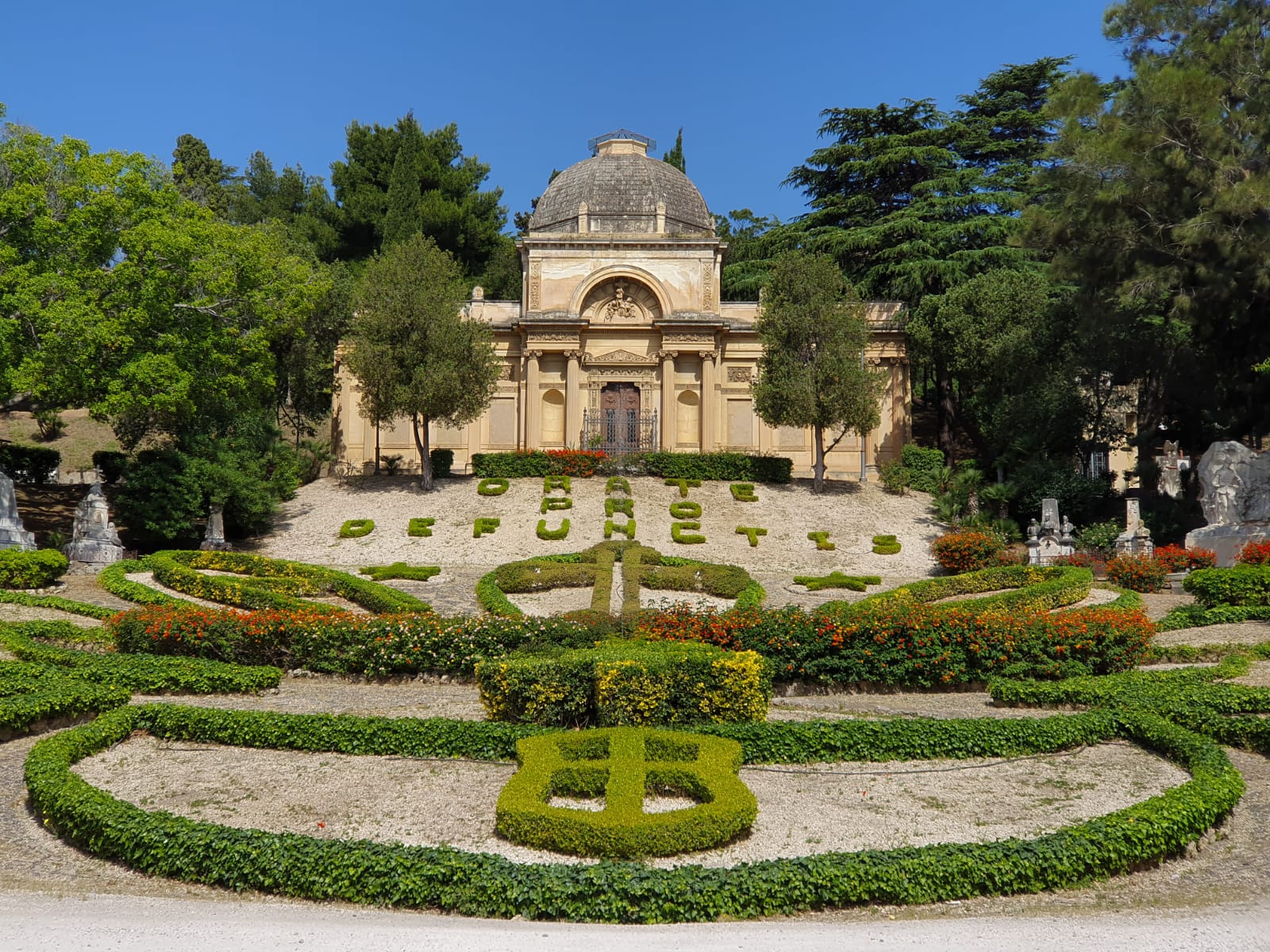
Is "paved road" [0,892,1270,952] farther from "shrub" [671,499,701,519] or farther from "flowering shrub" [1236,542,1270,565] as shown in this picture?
"shrub" [671,499,701,519]

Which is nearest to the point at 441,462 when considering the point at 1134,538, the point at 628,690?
the point at 1134,538

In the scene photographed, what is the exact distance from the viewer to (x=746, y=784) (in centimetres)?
884

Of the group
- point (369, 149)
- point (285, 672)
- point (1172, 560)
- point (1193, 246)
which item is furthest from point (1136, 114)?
point (369, 149)

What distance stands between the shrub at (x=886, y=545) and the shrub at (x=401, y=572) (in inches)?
416

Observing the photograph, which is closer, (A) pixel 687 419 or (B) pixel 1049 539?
(B) pixel 1049 539

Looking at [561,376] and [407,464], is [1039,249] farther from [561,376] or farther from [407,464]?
[407,464]

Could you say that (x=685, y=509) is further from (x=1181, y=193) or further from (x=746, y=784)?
(x=746, y=784)

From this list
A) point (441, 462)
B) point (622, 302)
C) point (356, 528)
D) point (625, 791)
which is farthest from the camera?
point (622, 302)

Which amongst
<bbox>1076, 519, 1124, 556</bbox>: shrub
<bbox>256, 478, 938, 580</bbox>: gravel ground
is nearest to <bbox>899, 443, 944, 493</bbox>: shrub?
<bbox>256, 478, 938, 580</bbox>: gravel ground

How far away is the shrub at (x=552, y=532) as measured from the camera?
2455 cm

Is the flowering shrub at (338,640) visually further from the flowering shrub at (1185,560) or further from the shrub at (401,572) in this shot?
the flowering shrub at (1185,560)

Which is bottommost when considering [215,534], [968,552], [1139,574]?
[1139,574]

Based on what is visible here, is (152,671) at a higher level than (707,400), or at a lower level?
lower

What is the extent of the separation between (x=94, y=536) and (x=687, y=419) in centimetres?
2022
